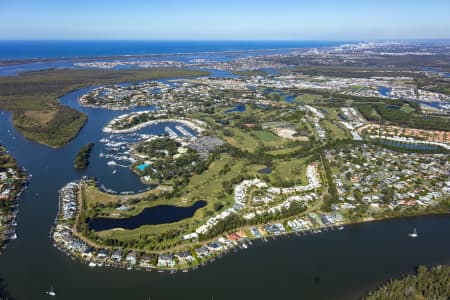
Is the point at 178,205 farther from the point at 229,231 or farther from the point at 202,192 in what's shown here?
the point at 229,231

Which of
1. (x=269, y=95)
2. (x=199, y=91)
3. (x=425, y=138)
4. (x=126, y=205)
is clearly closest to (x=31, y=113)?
(x=199, y=91)

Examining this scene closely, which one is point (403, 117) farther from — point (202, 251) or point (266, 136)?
point (202, 251)

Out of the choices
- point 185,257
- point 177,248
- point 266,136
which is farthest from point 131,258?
point 266,136

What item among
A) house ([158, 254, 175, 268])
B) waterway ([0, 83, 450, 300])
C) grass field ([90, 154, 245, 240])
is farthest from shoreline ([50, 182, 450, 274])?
grass field ([90, 154, 245, 240])

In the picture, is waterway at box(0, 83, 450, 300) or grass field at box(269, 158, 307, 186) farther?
grass field at box(269, 158, 307, 186)

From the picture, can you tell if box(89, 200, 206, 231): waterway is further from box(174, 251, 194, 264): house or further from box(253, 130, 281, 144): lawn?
box(253, 130, 281, 144): lawn

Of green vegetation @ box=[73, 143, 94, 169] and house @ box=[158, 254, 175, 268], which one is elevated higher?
green vegetation @ box=[73, 143, 94, 169]
